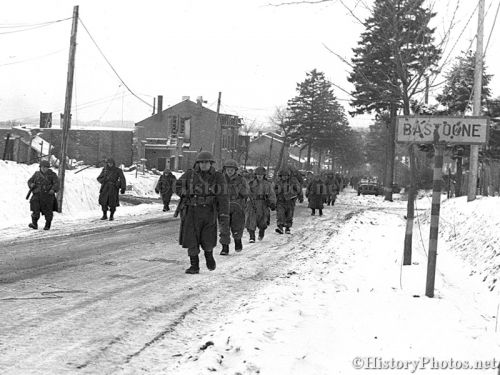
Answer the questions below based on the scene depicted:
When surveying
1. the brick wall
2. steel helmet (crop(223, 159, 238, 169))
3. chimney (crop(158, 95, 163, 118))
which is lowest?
steel helmet (crop(223, 159, 238, 169))

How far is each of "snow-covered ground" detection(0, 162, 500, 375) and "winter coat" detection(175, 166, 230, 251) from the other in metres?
1.19

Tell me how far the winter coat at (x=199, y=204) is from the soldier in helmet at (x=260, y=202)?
5237mm

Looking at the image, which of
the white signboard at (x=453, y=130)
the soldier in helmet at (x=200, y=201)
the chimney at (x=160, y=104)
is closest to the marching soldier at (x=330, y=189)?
the soldier in helmet at (x=200, y=201)

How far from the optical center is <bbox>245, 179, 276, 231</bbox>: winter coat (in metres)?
13.9

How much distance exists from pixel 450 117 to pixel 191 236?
390cm

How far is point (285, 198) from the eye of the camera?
1611 cm

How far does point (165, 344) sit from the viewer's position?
516 cm

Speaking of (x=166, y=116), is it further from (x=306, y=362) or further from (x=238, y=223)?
(x=306, y=362)

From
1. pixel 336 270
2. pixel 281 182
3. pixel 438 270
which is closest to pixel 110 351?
pixel 336 270

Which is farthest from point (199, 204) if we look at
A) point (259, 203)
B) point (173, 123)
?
point (173, 123)

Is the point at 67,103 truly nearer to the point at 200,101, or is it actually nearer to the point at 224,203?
the point at 224,203

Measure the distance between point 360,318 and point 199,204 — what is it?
3.35 m

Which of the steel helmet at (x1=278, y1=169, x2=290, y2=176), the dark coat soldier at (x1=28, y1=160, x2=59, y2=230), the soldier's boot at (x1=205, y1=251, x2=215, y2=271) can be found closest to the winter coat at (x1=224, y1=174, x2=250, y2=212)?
the soldier's boot at (x1=205, y1=251, x2=215, y2=271)

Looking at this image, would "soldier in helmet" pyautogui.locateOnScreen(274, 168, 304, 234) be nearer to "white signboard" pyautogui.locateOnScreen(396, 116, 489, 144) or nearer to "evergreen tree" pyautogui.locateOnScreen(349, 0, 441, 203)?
"evergreen tree" pyautogui.locateOnScreen(349, 0, 441, 203)
